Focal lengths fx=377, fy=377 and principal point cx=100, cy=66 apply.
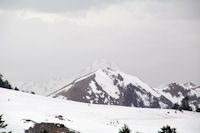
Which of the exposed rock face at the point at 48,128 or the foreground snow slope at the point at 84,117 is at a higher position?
the foreground snow slope at the point at 84,117

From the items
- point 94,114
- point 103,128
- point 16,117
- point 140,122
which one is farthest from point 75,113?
point 16,117

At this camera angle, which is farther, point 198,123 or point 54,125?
point 198,123

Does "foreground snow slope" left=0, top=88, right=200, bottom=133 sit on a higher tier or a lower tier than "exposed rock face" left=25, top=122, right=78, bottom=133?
higher

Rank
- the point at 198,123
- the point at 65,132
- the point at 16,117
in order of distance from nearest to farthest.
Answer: the point at 65,132
the point at 16,117
the point at 198,123

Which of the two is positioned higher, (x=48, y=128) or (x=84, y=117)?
(x=84, y=117)

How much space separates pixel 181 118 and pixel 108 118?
1914 cm

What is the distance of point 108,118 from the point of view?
234ft

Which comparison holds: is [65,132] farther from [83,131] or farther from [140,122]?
[140,122]

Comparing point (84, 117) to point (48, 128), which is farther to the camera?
point (84, 117)

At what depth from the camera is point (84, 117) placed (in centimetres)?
6562

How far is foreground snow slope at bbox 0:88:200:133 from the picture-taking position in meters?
46.6

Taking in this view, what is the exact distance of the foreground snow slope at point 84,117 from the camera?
46.6 m

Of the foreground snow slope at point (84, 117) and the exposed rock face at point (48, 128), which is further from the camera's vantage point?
the foreground snow slope at point (84, 117)

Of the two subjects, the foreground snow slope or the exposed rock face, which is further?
the foreground snow slope
